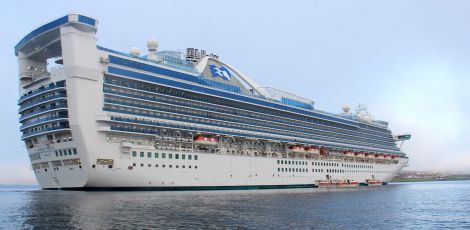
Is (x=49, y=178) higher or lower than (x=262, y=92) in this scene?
lower

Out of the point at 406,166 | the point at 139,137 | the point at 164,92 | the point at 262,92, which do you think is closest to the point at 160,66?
the point at 164,92

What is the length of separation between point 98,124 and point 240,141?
27.2 metres

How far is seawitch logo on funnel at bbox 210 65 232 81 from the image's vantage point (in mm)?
78375

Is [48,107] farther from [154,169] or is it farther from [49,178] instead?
[154,169]

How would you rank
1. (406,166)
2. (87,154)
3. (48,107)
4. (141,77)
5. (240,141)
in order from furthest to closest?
(406,166)
(240,141)
(141,77)
(48,107)
(87,154)

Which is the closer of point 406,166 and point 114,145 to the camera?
point 114,145

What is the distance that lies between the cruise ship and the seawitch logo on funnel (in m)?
0.20

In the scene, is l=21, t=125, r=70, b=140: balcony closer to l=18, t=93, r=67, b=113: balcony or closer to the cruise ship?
the cruise ship

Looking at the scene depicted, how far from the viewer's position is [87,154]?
5222cm

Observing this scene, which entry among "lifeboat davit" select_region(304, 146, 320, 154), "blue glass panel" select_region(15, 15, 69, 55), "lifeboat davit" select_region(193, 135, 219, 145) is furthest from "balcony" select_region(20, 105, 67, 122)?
"lifeboat davit" select_region(304, 146, 320, 154)

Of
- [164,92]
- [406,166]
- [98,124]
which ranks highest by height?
[164,92]

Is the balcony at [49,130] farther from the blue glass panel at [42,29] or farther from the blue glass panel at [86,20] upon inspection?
the blue glass panel at [86,20]

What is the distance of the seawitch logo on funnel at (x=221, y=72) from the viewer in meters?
78.4

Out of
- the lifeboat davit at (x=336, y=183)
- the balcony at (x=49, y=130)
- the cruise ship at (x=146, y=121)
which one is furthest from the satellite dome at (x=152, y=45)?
the lifeboat davit at (x=336, y=183)
